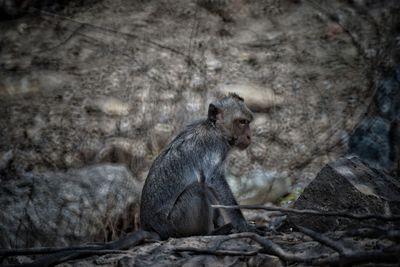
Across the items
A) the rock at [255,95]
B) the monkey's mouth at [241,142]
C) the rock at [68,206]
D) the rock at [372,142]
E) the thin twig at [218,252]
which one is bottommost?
the rock at [68,206]

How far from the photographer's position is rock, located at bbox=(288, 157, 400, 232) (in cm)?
688

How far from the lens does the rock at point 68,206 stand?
9.56 metres

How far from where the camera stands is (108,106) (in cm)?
1195

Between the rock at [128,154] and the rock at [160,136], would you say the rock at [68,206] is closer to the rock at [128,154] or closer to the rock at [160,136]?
the rock at [128,154]

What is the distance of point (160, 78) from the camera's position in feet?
40.4

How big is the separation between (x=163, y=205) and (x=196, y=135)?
1.11 meters

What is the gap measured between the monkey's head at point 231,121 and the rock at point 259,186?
A: 2.82 metres

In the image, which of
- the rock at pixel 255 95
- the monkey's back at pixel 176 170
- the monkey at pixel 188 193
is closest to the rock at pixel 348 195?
the monkey at pixel 188 193

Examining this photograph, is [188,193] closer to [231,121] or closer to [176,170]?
[176,170]

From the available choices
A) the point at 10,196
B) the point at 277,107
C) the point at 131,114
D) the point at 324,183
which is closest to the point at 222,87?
the point at 277,107

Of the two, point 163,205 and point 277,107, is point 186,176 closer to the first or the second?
point 163,205

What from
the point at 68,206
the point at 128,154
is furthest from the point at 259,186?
the point at 68,206

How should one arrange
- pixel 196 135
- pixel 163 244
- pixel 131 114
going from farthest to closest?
pixel 131 114, pixel 196 135, pixel 163 244

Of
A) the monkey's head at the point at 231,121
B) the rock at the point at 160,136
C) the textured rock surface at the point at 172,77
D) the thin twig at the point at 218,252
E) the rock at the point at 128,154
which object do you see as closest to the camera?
the thin twig at the point at 218,252
